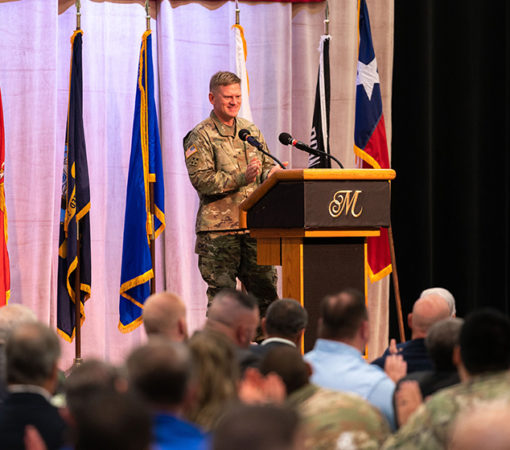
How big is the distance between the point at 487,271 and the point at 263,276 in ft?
8.90

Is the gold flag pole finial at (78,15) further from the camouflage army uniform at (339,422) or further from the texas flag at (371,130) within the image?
the camouflage army uniform at (339,422)

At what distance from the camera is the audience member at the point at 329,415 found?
A: 85.6 inches

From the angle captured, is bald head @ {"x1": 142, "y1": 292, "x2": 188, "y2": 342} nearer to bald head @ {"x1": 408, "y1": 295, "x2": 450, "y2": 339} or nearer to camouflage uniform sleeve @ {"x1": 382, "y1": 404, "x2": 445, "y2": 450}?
bald head @ {"x1": 408, "y1": 295, "x2": 450, "y2": 339}

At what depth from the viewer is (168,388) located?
6.23 feet

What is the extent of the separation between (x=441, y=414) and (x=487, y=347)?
0.34 metres

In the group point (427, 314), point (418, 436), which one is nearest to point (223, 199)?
point (427, 314)

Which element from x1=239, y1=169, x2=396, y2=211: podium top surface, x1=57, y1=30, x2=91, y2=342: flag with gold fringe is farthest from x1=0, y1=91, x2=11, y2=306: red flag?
x1=239, y1=169, x2=396, y2=211: podium top surface

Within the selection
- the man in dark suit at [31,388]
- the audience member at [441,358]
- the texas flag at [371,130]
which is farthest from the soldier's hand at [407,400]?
the texas flag at [371,130]

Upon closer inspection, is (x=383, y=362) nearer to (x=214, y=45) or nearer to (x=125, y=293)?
(x=125, y=293)

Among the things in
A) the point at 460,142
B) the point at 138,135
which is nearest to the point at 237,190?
the point at 138,135

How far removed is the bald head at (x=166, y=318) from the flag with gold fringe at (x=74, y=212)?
132 inches

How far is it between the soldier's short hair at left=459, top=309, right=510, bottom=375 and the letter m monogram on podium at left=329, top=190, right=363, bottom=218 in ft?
6.78

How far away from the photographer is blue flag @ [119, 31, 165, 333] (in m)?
6.46

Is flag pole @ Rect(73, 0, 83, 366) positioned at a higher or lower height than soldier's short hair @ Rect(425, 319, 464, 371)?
lower
